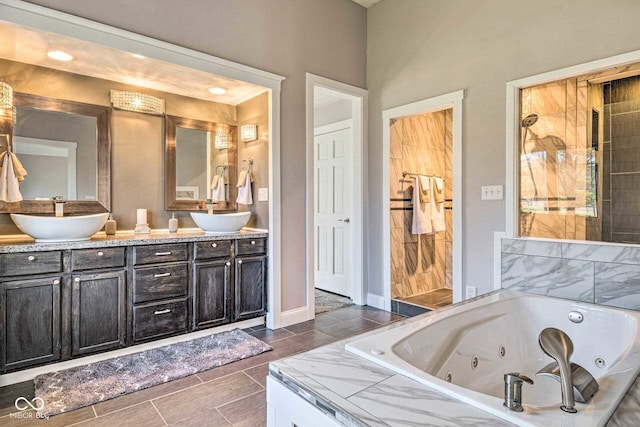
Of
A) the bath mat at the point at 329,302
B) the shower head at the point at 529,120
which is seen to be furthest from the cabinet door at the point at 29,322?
the shower head at the point at 529,120

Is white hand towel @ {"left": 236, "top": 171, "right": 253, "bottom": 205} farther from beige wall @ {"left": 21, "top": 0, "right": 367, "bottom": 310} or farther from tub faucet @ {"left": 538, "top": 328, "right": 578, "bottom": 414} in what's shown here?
tub faucet @ {"left": 538, "top": 328, "right": 578, "bottom": 414}

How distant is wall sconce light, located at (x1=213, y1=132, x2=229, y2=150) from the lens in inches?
146

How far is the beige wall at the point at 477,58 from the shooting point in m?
2.57

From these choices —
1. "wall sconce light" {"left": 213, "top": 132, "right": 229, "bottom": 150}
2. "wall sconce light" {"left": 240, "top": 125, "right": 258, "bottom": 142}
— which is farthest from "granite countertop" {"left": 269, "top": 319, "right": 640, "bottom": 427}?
"wall sconce light" {"left": 213, "top": 132, "right": 229, "bottom": 150}

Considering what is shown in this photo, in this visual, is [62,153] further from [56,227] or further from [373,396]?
[373,396]

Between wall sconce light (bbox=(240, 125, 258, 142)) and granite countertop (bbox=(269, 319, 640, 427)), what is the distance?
8.33 feet

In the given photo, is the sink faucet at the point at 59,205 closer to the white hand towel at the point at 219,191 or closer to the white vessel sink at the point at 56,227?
the white vessel sink at the point at 56,227

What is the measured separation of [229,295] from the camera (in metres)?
3.13

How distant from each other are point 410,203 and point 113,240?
293 cm

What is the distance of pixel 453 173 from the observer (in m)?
3.29

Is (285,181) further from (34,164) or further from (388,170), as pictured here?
(34,164)

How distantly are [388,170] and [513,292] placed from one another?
1795 mm

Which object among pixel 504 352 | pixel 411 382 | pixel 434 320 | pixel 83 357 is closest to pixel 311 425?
pixel 411 382

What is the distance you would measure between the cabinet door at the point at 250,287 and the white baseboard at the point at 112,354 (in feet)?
0.36
